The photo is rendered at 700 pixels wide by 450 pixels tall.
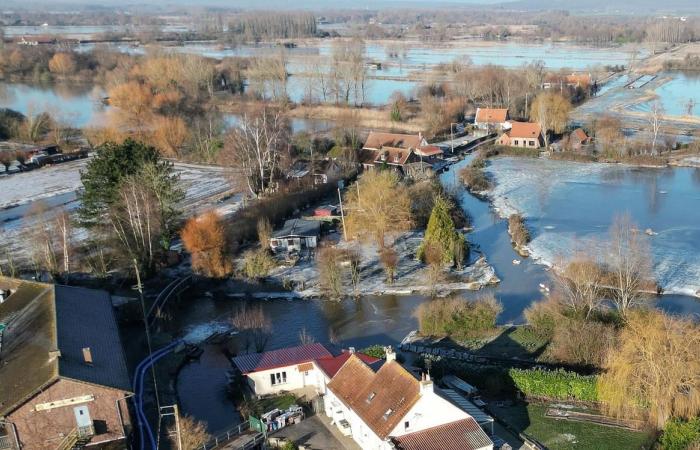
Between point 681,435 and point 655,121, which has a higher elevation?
point 655,121

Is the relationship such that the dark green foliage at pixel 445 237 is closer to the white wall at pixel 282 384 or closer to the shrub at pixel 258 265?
the shrub at pixel 258 265

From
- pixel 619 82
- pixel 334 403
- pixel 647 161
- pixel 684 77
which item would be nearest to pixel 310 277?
pixel 334 403

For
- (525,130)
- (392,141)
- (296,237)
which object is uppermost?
(525,130)

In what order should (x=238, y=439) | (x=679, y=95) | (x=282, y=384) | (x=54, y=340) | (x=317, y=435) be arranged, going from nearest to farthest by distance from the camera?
(x=54, y=340) < (x=238, y=439) < (x=317, y=435) < (x=282, y=384) < (x=679, y=95)

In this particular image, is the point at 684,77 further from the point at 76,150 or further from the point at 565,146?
the point at 76,150

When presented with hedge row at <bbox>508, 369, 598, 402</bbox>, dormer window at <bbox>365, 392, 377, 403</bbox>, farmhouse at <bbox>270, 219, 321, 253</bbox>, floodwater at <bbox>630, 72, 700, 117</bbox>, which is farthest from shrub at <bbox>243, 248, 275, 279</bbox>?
floodwater at <bbox>630, 72, 700, 117</bbox>

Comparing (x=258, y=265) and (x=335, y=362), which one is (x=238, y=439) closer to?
(x=335, y=362)

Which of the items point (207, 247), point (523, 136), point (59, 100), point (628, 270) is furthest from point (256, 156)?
point (59, 100)
